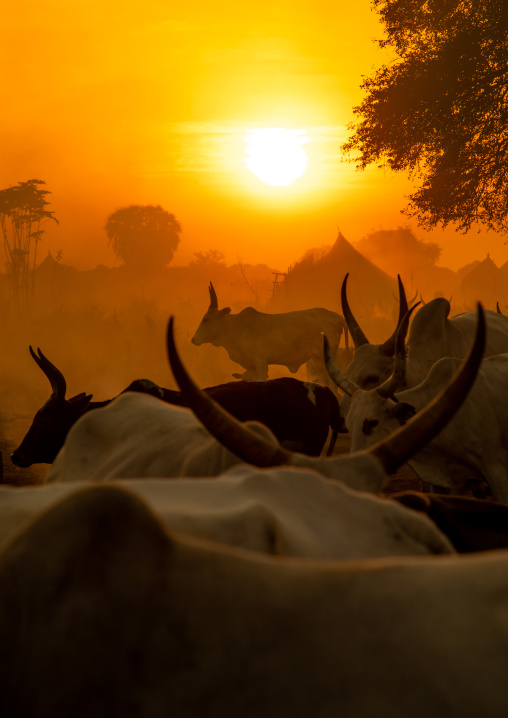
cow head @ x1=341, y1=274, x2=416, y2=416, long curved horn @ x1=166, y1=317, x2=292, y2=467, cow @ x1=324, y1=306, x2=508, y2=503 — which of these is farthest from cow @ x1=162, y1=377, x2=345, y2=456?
long curved horn @ x1=166, y1=317, x2=292, y2=467

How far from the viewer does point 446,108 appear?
15.1 meters

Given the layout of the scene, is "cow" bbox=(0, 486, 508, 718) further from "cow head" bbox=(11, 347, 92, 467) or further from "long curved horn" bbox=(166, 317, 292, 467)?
"cow head" bbox=(11, 347, 92, 467)

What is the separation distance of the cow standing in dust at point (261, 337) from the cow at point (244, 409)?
8625 mm

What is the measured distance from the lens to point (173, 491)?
1.82 m

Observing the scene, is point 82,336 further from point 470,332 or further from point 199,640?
point 199,640

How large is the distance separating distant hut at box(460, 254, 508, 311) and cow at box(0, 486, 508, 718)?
5173cm

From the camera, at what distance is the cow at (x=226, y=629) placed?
111cm

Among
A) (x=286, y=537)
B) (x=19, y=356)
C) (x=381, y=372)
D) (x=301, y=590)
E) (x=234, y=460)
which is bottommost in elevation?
(x=19, y=356)

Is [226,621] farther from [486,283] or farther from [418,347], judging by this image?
[486,283]

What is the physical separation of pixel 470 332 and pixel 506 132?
8.24 m

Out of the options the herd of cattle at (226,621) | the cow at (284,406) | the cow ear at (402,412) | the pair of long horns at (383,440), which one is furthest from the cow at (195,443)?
the cow at (284,406)

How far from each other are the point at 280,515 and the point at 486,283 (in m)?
53.7

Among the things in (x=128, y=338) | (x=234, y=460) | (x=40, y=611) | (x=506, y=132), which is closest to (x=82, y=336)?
(x=128, y=338)

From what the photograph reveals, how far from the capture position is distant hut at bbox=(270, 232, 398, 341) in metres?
41.4
